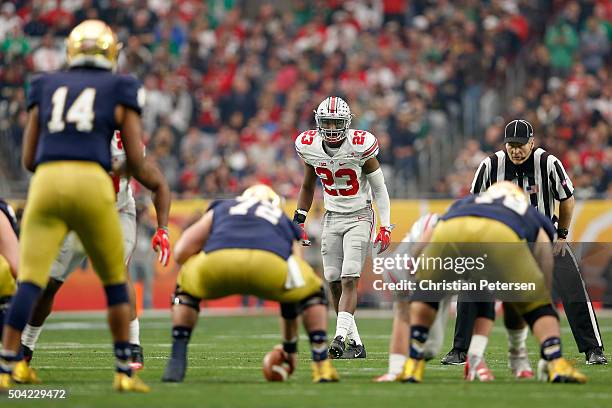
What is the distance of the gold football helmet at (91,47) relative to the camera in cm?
677

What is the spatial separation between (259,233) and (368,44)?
13815 mm

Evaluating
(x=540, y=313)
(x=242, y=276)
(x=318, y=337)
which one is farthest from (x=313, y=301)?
(x=540, y=313)

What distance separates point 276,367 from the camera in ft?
24.5

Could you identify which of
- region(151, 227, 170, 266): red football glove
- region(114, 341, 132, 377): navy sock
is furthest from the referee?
region(114, 341, 132, 377): navy sock

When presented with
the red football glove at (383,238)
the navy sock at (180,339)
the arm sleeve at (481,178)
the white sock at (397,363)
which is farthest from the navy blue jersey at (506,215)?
the red football glove at (383,238)

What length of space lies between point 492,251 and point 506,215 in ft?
0.75

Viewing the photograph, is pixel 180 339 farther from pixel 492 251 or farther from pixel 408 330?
pixel 492 251

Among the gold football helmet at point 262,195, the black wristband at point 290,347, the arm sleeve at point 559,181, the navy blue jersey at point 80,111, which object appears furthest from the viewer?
the arm sleeve at point 559,181

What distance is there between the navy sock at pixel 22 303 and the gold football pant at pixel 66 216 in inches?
1.4

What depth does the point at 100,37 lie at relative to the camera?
6781 mm

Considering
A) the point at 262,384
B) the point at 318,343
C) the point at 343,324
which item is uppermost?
the point at 343,324

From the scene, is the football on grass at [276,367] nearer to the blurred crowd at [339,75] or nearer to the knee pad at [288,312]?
the knee pad at [288,312]

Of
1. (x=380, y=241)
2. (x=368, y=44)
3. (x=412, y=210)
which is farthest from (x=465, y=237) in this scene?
(x=368, y=44)

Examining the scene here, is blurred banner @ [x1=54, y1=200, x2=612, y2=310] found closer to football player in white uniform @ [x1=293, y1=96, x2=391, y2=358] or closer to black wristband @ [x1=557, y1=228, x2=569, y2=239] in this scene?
football player in white uniform @ [x1=293, y1=96, x2=391, y2=358]
